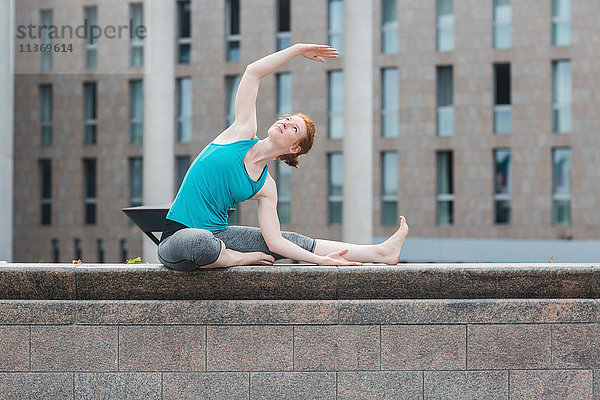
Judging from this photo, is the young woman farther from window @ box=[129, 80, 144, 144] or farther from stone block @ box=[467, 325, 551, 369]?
window @ box=[129, 80, 144, 144]

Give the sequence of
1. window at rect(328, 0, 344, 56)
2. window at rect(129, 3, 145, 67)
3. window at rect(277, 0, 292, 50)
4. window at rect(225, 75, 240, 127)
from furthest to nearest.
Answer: window at rect(129, 3, 145, 67) → window at rect(225, 75, 240, 127) → window at rect(277, 0, 292, 50) → window at rect(328, 0, 344, 56)

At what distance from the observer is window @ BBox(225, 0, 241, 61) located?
3122 cm

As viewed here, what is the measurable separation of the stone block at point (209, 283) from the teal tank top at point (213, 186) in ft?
1.33

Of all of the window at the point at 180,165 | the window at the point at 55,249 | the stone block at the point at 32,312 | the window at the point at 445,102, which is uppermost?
the window at the point at 445,102

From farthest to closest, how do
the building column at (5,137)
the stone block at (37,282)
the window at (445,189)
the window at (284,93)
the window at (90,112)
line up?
1. the window at (90,112)
2. the window at (284,93)
3. the window at (445,189)
4. the building column at (5,137)
5. the stone block at (37,282)

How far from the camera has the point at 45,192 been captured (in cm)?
3488

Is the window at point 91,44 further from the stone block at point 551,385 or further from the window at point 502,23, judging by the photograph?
the stone block at point 551,385

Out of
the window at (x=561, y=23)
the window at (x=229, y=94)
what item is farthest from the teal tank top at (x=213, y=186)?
the window at (x=229, y=94)

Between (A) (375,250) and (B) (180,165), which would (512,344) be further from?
(B) (180,165)

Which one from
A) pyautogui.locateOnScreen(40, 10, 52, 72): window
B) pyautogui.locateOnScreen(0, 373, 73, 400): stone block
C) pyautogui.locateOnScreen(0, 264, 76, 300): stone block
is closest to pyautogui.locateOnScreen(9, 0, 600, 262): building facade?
pyautogui.locateOnScreen(40, 10, 52, 72): window

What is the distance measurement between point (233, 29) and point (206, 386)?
91.1 ft

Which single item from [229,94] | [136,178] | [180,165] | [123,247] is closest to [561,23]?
[229,94]

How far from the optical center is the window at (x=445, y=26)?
28609 millimetres

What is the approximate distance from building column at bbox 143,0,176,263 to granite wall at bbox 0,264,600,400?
58.2ft
